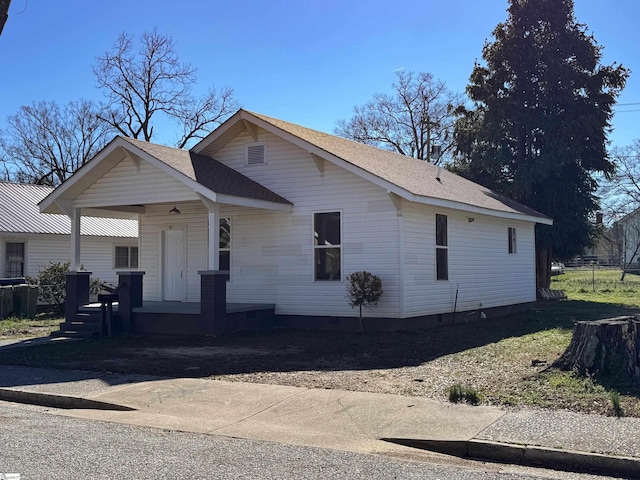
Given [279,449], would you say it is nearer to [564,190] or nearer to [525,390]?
[525,390]

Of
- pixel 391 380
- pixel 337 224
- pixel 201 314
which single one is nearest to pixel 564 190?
pixel 337 224

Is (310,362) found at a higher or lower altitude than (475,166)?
lower

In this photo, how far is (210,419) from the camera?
7.73 meters

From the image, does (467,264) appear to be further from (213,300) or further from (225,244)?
(213,300)

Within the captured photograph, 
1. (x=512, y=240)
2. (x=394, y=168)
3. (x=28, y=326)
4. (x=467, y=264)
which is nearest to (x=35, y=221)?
(x=28, y=326)

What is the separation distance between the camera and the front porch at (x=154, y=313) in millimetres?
14461

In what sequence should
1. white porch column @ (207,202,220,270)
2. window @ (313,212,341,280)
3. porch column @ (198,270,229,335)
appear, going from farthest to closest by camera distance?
window @ (313,212,341,280) < white porch column @ (207,202,220,270) < porch column @ (198,270,229,335)

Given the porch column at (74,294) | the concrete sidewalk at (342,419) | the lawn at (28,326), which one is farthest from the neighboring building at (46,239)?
the concrete sidewalk at (342,419)

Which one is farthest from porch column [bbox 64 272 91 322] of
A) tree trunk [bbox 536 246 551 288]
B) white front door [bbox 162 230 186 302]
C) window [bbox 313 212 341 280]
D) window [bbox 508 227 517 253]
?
tree trunk [bbox 536 246 551 288]

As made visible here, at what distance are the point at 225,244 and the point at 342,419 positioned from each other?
10.6 m

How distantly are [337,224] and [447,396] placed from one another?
26.2 feet

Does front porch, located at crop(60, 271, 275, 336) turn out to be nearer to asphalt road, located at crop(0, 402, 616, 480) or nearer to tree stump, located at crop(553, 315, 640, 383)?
asphalt road, located at crop(0, 402, 616, 480)

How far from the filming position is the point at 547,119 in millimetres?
27625

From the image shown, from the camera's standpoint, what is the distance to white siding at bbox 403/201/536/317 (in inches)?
613
